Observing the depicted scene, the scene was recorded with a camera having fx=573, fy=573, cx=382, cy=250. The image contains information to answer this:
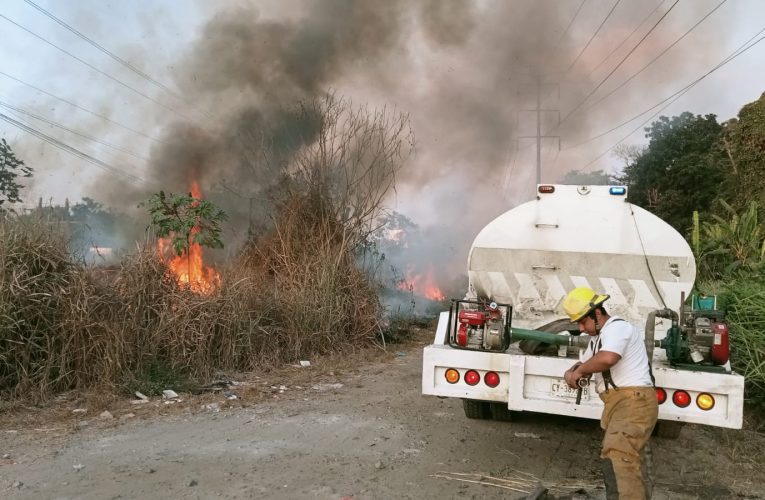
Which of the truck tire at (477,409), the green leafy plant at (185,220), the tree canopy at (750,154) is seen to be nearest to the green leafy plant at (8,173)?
the green leafy plant at (185,220)

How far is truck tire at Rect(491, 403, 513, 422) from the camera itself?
4566mm

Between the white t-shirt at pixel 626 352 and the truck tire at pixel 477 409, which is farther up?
the white t-shirt at pixel 626 352

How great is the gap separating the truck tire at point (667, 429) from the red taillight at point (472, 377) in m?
1.34

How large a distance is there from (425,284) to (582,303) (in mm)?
10285

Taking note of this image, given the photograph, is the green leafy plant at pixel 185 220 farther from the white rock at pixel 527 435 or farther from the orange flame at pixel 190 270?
the white rock at pixel 527 435

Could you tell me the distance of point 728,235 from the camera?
8.26 m

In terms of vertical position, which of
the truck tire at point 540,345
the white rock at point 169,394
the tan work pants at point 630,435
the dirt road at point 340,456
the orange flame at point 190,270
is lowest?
the dirt road at point 340,456

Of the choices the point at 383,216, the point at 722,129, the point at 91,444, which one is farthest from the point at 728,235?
the point at 722,129

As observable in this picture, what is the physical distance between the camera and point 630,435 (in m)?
2.68

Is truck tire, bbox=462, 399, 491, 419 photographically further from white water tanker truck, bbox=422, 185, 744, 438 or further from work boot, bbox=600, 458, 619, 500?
work boot, bbox=600, 458, 619, 500

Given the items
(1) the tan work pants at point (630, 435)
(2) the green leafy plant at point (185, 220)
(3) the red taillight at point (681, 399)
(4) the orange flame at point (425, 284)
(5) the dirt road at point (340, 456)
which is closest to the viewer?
(1) the tan work pants at point (630, 435)

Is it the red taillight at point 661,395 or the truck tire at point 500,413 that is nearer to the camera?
the red taillight at point 661,395

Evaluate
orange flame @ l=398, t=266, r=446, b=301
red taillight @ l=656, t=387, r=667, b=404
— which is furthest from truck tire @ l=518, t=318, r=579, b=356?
orange flame @ l=398, t=266, r=446, b=301

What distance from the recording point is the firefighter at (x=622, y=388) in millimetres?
2652
